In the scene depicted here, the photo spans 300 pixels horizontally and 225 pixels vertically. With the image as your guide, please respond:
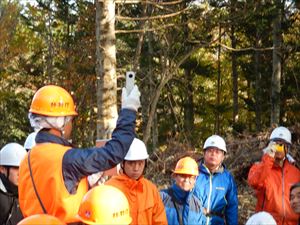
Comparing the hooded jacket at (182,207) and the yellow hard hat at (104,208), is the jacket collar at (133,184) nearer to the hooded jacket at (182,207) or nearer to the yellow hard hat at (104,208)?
the hooded jacket at (182,207)

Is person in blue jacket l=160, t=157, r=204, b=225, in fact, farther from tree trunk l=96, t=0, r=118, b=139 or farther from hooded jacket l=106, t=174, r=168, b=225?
tree trunk l=96, t=0, r=118, b=139

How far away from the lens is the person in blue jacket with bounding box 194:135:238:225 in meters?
5.57

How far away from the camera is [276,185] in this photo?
558cm

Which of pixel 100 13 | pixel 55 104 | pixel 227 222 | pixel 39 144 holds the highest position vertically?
pixel 100 13

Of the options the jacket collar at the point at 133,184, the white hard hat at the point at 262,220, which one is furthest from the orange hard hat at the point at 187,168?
the white hard hat at the point at 262,220

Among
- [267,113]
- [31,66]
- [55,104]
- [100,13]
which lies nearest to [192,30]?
[100,13]

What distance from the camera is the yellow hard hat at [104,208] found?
9.27 feet

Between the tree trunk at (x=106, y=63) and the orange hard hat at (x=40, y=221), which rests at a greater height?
the tree trunk at (x=106, y=63)

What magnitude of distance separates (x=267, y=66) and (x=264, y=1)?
477 inches

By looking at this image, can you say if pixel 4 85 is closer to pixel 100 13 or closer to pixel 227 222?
pixel 100 13


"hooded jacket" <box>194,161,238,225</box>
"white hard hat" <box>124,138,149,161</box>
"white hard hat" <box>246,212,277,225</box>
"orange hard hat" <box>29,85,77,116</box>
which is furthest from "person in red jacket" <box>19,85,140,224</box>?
"hooded jacket" <box>194,161,238,225</box>

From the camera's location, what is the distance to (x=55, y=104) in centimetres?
340

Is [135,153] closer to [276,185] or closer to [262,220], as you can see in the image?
[262,220]

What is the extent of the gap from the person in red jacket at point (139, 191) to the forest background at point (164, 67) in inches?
96.5
